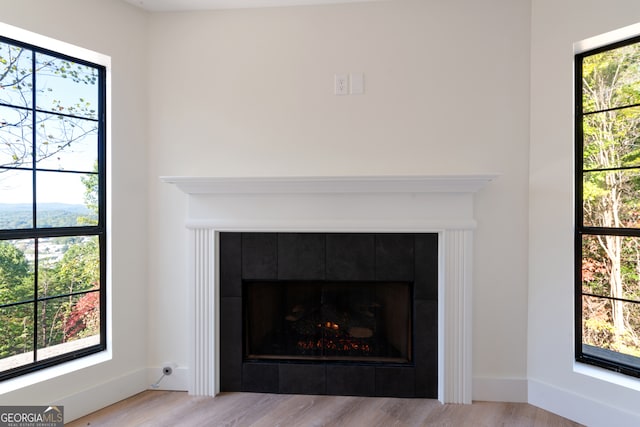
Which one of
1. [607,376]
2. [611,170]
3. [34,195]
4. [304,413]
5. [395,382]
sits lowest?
[304,413]

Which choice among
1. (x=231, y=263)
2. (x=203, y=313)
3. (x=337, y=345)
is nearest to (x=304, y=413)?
(x=337, y=345)

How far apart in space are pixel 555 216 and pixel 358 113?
4.70 ft

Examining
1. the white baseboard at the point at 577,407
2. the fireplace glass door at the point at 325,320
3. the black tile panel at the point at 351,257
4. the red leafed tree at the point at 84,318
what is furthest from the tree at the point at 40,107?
the white baseboard at the point at 577,407

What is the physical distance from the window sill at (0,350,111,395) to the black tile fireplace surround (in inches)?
31.4

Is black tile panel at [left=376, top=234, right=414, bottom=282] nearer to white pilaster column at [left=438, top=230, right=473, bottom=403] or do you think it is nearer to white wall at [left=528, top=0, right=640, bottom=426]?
white pilaster column at [left=438, top=230, right=473, bottom=403]

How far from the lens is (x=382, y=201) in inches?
89.4

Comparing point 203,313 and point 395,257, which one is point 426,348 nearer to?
point 395,257

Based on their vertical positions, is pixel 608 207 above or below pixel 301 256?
above

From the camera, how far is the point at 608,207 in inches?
81.7

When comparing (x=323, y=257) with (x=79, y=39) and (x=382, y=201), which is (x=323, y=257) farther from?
(x=79, y=39)

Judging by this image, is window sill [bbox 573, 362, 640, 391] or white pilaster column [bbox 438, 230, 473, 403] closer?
window sill [bbox 573, 362, 640, 391]

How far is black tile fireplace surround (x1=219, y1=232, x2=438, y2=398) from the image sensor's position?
2291 millimetres

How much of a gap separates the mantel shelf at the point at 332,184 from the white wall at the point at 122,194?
1.43 feet

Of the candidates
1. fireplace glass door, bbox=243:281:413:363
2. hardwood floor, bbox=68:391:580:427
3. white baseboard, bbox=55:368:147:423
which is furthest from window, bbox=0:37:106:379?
fireplace glass door, bbox=243:281:413:363
